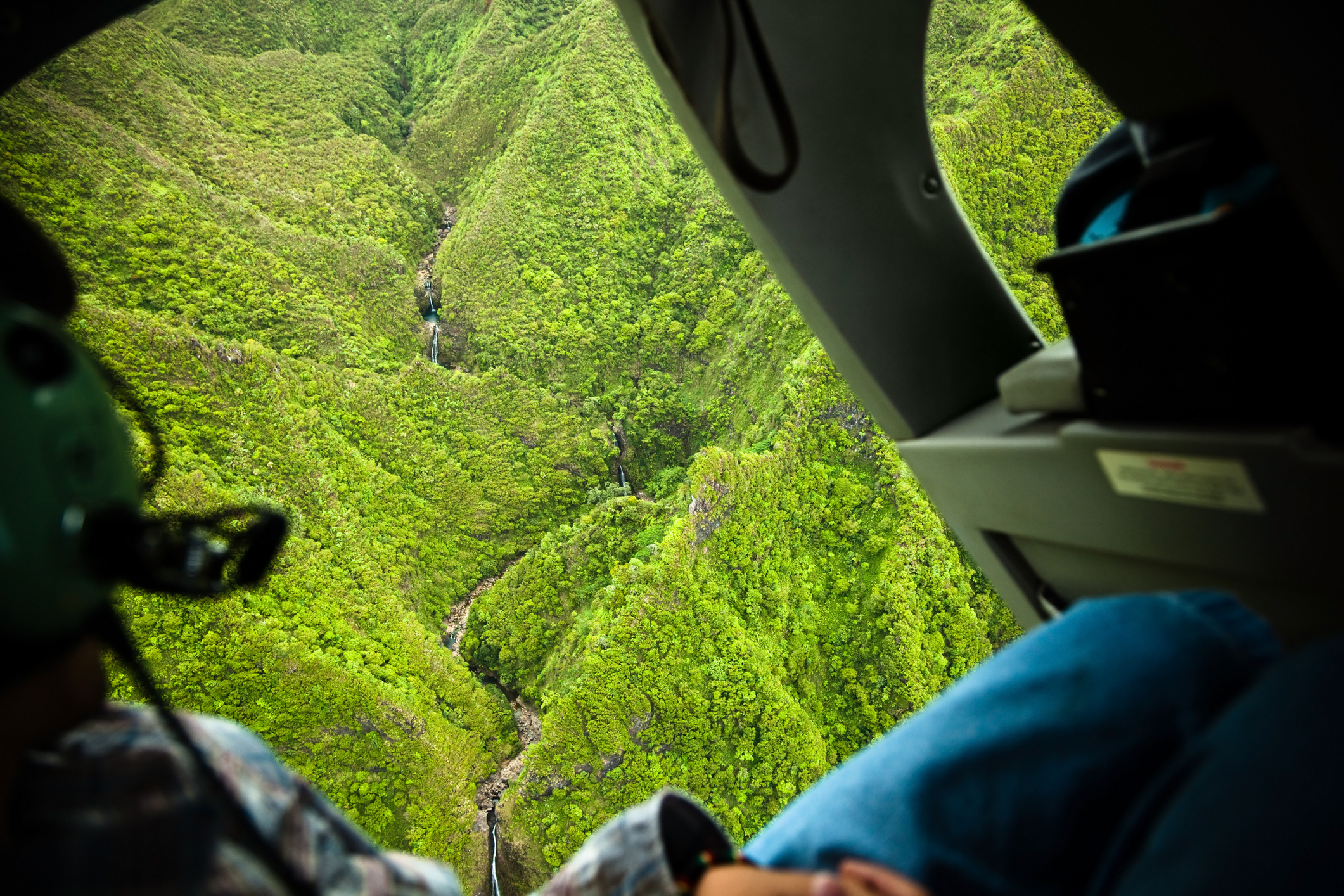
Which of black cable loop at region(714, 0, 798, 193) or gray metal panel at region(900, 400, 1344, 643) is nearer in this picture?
gray metal panel at region(900, 400, 1344, 643)

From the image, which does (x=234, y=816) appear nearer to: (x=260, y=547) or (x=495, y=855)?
(x=260, y=547)

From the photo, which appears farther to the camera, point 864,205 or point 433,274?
point 433,274

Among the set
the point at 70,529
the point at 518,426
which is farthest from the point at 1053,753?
the point at 518,426

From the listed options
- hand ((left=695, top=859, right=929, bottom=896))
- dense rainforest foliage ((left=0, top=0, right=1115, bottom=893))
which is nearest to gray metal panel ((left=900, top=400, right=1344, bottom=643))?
hand ((left=695, top=859, right=929, bottom=896))

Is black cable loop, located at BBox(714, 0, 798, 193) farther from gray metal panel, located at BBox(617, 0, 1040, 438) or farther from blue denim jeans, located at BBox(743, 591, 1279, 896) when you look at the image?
blue denim jeans, located at BBox(743, 591, 1279, 896)

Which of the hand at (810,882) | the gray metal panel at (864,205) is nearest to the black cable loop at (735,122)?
the gray metal panel at (864,205)

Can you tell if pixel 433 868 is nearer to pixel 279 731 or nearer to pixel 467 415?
pixel 279 731

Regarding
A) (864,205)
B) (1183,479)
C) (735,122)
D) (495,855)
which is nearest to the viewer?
(1183,479)
